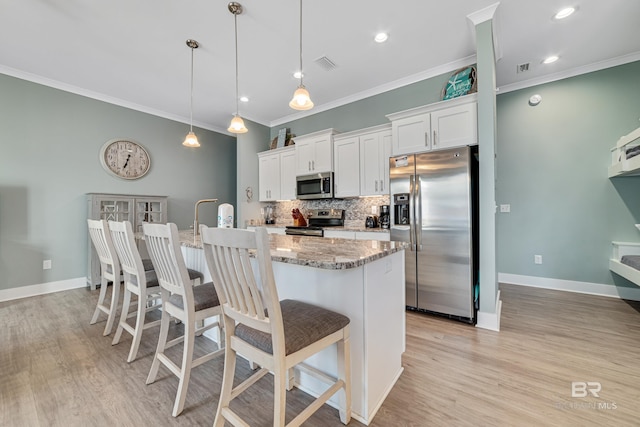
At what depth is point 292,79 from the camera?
361 cm

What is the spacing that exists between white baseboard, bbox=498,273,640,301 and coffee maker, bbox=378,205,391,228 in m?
2.02

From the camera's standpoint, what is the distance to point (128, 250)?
6.40 ft

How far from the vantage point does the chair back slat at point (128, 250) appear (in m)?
1.88

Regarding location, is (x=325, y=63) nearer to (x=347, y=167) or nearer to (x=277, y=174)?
(x=347, y=167)

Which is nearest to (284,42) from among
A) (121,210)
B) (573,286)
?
(121,210)

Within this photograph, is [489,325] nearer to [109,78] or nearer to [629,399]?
[629,399]

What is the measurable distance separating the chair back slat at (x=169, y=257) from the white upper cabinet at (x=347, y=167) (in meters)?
2.77

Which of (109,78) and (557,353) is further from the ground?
(109,78)

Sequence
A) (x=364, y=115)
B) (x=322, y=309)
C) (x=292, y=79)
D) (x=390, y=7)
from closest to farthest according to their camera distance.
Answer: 1. (x=322, y=309)
2. (x=390, y=7)
3. (x=292, y=79)
4. (x=364, y=115)

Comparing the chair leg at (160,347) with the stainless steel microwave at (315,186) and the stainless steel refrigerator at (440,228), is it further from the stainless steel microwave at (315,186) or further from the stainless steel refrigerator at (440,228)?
the stainless steel microwave at (315,186)

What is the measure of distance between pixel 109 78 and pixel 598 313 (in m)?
6.57

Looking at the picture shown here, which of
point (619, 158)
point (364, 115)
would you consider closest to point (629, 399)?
point (619, 158)

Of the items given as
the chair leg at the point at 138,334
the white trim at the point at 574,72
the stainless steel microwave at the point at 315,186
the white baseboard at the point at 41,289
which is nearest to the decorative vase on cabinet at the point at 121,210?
the white baseboard at the point at 41,289

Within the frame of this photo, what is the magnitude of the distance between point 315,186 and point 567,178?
3.50 meters
